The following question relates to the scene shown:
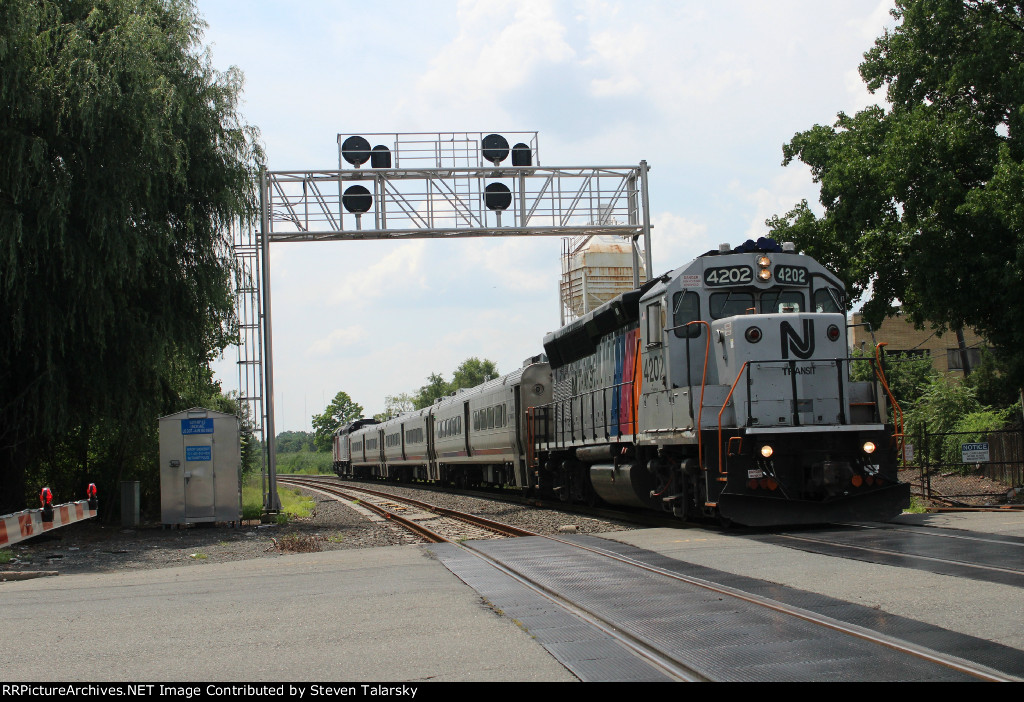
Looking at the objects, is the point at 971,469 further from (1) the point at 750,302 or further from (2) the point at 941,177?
(1) the point at 750,302

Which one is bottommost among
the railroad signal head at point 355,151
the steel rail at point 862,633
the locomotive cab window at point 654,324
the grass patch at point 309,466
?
the grass patch at point 309,466

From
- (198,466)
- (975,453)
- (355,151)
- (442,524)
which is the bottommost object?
(442,524)

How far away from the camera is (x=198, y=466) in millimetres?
18156

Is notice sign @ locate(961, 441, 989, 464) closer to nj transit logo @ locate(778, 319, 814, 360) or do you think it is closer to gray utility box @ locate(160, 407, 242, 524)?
nj transit logo @ locate(778, 319, 814, 360)

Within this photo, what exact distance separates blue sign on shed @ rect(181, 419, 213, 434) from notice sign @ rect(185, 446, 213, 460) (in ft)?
1.01

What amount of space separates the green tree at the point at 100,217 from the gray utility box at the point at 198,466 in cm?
74

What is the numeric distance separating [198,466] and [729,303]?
1088 cm

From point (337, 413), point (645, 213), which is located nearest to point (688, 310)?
point (645, 213)

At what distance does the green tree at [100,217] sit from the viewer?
16.0 metres

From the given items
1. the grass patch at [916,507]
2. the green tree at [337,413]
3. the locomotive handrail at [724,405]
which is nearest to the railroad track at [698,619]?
the locomotive handrail at [724,405]

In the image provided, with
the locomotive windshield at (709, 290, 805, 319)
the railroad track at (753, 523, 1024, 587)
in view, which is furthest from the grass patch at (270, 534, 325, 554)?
the locomotive windshield at (709, 290, 805, 319)

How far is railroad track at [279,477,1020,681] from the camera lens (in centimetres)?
517

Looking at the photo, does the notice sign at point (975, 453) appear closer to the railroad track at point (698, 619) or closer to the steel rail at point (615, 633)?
the railroad track at point (698, 619)
